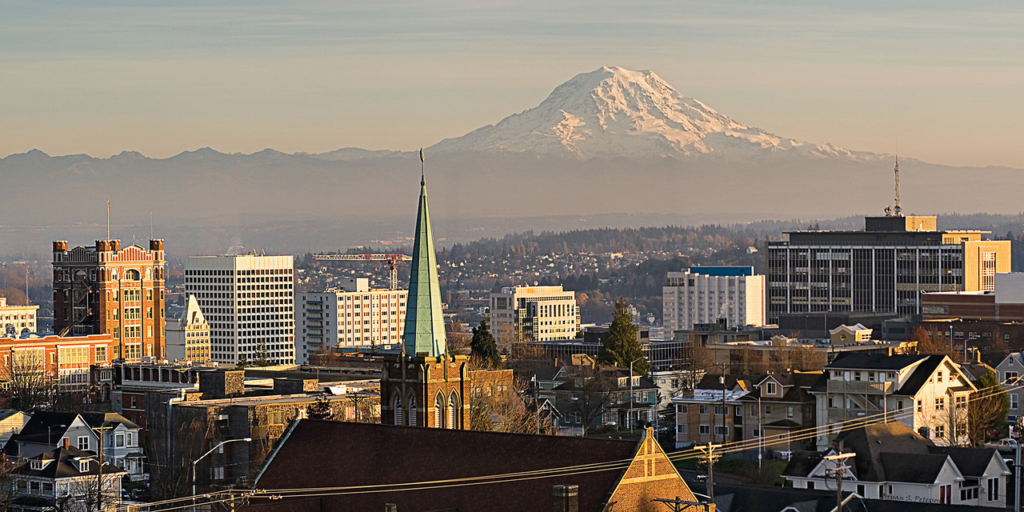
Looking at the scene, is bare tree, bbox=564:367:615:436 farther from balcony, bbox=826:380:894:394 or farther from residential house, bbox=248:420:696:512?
residential house, bbox=248:420:696:512

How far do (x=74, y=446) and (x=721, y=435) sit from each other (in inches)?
1767

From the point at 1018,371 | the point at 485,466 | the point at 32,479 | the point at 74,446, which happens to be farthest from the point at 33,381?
the point at 485,466

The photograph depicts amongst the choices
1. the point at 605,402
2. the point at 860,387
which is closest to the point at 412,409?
the point at 860,387

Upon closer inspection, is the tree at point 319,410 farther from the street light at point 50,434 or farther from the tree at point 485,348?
the tree at point 485,348

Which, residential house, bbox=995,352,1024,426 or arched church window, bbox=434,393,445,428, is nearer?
arched church window, bbox=434,393,445,428

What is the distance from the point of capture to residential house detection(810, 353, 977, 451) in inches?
4400

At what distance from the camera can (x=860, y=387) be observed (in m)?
114

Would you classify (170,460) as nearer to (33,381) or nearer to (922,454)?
(922,454)

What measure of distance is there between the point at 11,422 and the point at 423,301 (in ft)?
231

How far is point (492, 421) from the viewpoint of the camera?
114 m

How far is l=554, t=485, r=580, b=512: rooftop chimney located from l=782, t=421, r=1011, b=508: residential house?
32.6 metres

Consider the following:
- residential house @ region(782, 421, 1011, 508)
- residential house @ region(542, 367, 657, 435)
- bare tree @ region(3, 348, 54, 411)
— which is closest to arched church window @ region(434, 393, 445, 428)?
residential house @ region(782, 421, 1011, 508)

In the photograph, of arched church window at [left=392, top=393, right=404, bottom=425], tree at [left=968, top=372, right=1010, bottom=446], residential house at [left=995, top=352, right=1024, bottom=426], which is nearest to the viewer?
arched church window at [left=392, top=393, right=404, bottom=425]

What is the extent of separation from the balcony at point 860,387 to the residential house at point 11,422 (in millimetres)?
61102
